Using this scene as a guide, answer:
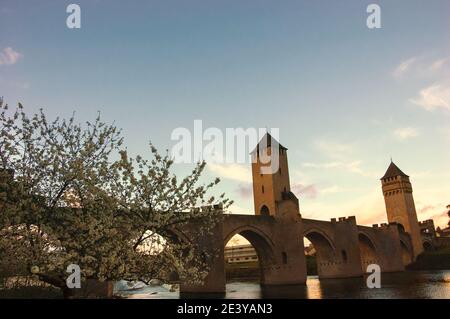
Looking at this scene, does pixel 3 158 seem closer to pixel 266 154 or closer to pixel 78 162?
pixel 78 162

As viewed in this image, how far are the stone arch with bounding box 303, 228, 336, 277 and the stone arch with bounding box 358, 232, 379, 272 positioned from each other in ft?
43.3

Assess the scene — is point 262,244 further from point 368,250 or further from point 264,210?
point 368,250

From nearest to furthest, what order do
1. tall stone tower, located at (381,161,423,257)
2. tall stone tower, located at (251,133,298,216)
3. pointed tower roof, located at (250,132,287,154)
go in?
tall stone tower, located at (251,133,298,216) → pointed tower roof, located at (250,132,287,154) → tall stone tower, located at (381,161,423,257)

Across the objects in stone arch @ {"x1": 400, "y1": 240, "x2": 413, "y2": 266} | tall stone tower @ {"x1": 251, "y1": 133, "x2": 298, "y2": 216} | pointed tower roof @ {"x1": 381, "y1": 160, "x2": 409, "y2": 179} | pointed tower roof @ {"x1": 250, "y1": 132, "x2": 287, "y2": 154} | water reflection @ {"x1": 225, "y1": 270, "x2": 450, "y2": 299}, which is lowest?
water reflection @ {"x1": 225, "y1": 270, "x2": 450, "y2": 299}

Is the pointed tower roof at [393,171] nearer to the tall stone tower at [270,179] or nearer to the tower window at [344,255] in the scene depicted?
the tower window at [344,255]

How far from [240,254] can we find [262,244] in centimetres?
10183

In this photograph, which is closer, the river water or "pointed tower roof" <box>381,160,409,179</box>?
the river water

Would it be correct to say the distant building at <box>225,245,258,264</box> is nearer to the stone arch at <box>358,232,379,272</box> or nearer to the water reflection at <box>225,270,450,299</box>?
the stone arch at <box>358,232,379,272</box>

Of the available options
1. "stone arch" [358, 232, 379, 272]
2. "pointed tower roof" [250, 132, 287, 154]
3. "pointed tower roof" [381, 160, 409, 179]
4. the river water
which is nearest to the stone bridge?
"stone arch" [358, 232, 379, 272]

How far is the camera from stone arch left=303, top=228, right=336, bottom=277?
5978cm

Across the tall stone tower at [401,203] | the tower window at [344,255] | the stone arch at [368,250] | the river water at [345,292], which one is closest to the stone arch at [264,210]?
the river water at [345,292]

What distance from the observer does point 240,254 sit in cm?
14825

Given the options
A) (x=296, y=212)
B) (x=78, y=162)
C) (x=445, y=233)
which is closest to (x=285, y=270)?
(x=296, y=212)

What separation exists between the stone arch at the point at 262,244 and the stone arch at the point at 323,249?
10.7m
